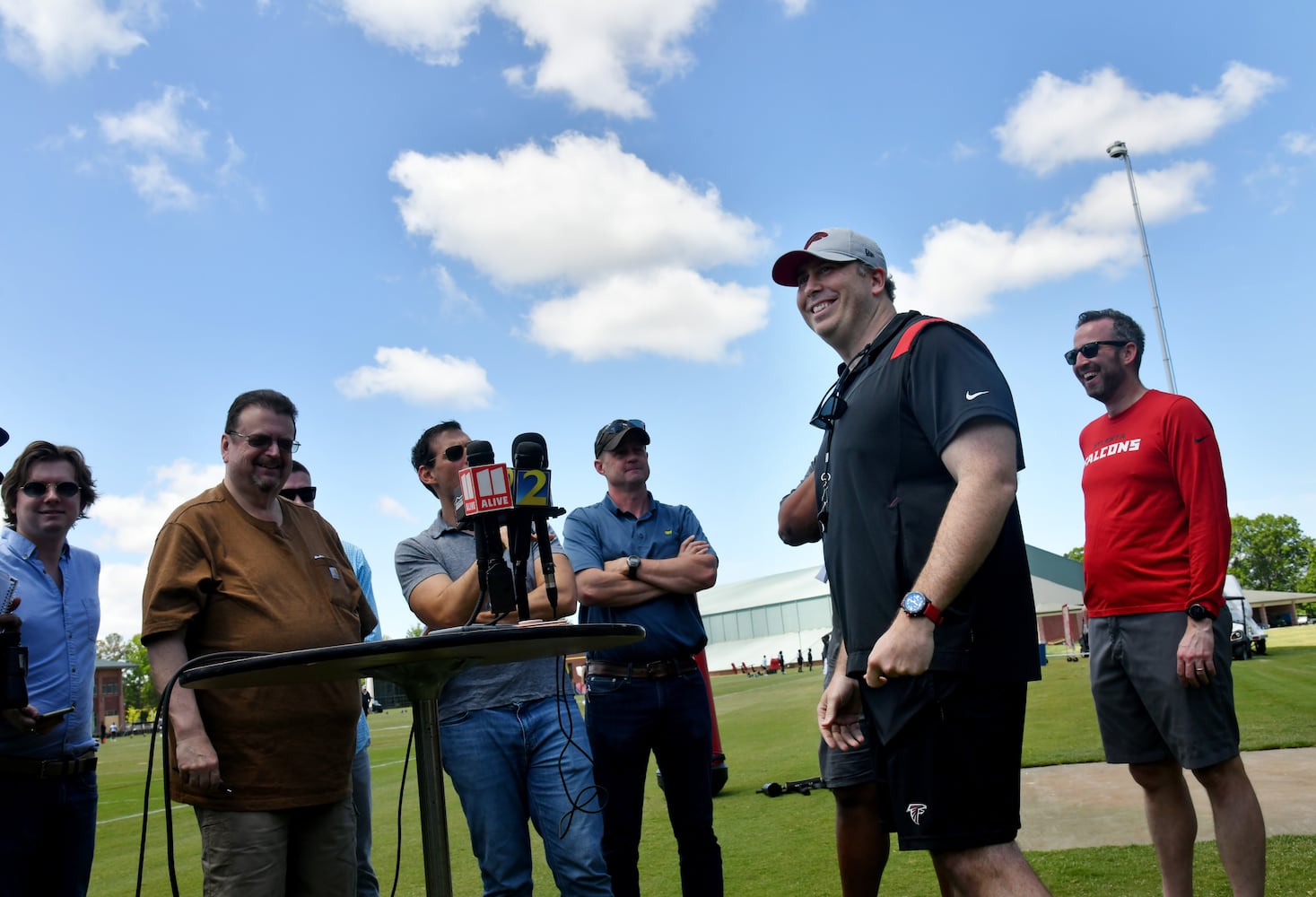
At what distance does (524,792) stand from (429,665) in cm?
175

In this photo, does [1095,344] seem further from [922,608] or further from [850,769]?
[922,608]

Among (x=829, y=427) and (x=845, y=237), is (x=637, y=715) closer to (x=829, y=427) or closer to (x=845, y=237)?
(x=829, y=427)

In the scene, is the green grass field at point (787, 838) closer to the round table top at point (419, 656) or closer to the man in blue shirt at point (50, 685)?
the man in blue shirt at point (50, 685)

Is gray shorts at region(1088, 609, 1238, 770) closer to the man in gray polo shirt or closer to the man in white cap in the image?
the man in white cap

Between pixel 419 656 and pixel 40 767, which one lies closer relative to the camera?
pixel 419 656

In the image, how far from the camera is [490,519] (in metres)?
2.55

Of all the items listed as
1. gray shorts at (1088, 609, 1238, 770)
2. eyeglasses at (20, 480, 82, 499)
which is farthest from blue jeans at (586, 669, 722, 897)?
eyeglasses at (20, 480, 82, 499)

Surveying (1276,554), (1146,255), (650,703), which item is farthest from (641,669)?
(1276,554)

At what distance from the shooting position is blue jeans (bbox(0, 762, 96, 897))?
12.4 ft

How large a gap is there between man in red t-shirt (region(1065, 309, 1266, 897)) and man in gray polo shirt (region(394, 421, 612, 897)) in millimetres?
→ 2202

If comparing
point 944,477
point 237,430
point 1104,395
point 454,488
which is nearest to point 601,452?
point 454,488

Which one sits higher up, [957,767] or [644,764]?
[957,767]

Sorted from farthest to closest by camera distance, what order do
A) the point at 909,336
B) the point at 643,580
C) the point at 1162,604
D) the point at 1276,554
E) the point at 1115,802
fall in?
the point at 1276,554
the point at 1115,802
the point at 643,580
the point at 1162,604
the point at 909,336

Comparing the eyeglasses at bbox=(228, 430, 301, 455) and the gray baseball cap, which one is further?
the eyeglasses at bbox=(228, 430, 301, 455)
